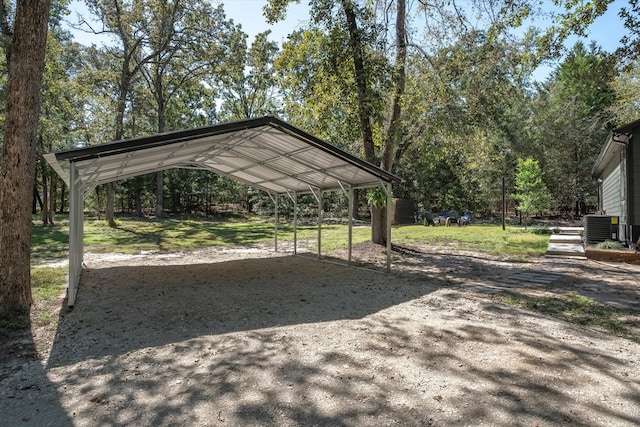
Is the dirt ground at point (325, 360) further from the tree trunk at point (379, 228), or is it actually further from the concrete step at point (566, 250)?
the tree trunk at point (379, 228)

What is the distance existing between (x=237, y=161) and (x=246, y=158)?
810 mm

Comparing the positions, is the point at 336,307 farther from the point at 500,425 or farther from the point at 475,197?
the point at 475,197

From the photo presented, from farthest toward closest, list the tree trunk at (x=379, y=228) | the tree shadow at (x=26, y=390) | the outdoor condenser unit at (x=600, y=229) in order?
the tree trunk at (x=379, y=228) < the outdoor condenser unit at (x=600, y=229) < the tree shadow at (x=26, y=390)

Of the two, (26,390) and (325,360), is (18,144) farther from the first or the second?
(325,360)

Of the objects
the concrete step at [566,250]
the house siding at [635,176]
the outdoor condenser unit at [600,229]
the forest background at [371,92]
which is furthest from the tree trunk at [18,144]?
the outdoor condenser unit at [600,229]

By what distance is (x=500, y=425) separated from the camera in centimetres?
243

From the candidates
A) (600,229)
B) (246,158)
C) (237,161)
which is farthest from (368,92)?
(600,229)

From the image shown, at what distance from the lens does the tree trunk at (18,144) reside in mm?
4887

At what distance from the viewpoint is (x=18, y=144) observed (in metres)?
4.90

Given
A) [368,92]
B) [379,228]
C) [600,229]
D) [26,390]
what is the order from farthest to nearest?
[379,228] < [600,229] < [368,92] < [26,390]

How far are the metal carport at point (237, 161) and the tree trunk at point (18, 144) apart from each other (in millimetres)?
376

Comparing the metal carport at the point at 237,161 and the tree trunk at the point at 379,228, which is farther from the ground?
the metal carport at the point at 237,161

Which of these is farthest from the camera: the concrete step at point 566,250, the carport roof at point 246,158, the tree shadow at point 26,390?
the concrete step at point 566,250

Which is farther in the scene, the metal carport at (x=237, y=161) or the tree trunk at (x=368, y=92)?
the tree trunk at (x=368, y=92)
